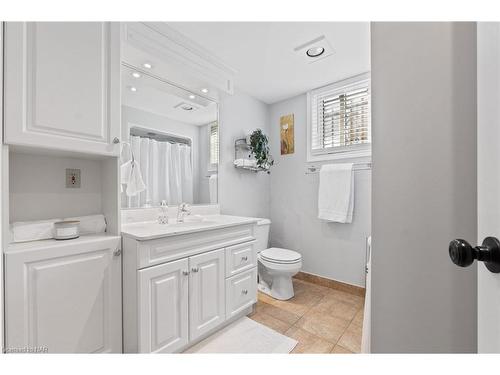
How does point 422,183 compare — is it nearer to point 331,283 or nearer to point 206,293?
point 206,293

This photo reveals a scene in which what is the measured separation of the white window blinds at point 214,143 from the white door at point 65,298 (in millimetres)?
1230

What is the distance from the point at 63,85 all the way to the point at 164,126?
0.83 m

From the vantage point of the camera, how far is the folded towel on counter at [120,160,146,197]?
163 cm

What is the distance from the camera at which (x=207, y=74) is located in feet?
6.56

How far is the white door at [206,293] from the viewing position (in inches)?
55.0

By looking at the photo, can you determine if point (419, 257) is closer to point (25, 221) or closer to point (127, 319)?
point (127, 319)

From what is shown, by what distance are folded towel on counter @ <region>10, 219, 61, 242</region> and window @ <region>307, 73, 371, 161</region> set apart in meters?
2.33

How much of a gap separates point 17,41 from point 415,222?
5.61 ft

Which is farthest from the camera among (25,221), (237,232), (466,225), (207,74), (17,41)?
(207,74)

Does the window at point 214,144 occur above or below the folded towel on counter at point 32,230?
above

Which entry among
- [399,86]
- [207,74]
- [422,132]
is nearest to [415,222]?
[422,132]

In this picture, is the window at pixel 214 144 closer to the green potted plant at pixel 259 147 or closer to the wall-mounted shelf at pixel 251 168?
the wall-mounted shelf at pixel 251 168

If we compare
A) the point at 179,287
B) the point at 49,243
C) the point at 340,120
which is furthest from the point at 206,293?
the point at 340,120
